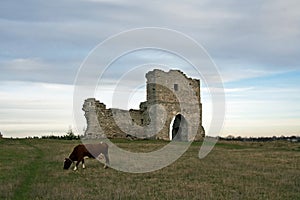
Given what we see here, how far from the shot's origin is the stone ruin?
43.4 metres

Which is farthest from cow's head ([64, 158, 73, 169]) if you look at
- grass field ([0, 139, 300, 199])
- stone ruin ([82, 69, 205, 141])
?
stone ruin ([82, 69, 205, 141])

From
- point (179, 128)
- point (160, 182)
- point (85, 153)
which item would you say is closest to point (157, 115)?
point (179, 128)

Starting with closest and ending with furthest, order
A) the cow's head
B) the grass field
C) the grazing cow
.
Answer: the grass field < the cow's head < the grazing cow

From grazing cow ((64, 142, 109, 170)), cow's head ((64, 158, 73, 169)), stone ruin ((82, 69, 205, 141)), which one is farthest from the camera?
stone ruin ((82, 69, 205, 141))

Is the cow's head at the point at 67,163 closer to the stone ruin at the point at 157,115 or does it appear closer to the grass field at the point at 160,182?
the grass field at the point at 160,182

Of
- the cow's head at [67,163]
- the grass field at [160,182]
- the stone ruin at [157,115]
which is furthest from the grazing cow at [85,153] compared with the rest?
the stone ruin at [157,115]

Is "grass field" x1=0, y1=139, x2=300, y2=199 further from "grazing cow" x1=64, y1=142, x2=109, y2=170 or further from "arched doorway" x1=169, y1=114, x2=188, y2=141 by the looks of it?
"arched doorway" x1=169, y1=114, x2=188, y2=141

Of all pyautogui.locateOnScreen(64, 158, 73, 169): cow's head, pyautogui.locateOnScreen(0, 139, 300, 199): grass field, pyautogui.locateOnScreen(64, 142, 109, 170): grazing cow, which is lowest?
pyautogui.locateOnScreen(0, 139, 300, 199): grass field

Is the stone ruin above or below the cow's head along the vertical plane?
above

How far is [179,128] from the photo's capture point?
4784 cm

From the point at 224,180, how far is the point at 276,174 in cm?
247

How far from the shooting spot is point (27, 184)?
41.8 feet

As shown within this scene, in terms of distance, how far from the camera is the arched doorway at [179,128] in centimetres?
4725

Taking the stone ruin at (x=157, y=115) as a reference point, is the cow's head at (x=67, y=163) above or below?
below
